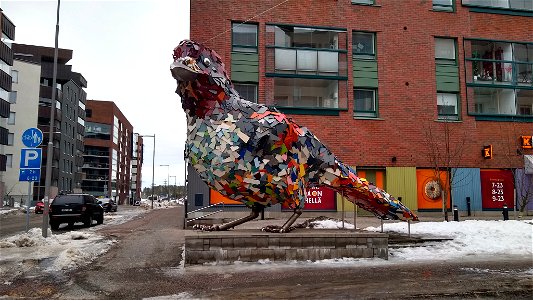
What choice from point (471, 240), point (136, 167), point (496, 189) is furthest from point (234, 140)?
point (136, 167)

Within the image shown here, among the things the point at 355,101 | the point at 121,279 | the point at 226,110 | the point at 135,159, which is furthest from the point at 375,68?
the point at 135,159

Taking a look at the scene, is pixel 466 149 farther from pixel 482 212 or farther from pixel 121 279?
pixel 121 279

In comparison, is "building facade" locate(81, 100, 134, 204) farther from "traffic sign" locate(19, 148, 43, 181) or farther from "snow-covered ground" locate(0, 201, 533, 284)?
"snow-covered ground" locate(0, 201, 533, 284)

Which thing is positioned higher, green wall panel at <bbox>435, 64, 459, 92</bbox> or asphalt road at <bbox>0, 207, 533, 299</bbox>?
green wall panel at <bbox>435, 64, 459, 92</bbox>

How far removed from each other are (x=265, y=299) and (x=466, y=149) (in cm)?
1917

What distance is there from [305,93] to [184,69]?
13531mm

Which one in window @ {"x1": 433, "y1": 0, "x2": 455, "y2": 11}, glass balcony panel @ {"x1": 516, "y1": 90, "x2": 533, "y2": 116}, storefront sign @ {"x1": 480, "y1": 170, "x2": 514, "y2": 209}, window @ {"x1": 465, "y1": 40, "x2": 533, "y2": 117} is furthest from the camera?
glass balcony panel @ {"x1": 516, "y1": 90, "x2": 533, "y2": 116}

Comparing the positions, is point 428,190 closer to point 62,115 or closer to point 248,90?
point 248,90

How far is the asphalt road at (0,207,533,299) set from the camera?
6316mm

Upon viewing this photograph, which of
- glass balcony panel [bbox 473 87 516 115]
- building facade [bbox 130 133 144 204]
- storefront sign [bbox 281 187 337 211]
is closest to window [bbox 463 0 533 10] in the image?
glass balcony panel [bbox 473 87 516 115]

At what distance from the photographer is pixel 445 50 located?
22891 mm

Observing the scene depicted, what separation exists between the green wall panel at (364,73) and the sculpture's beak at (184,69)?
47.0 ft

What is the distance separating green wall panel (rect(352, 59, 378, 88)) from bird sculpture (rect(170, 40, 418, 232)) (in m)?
13.2

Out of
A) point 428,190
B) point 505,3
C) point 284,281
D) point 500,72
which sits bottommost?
point 284,281
